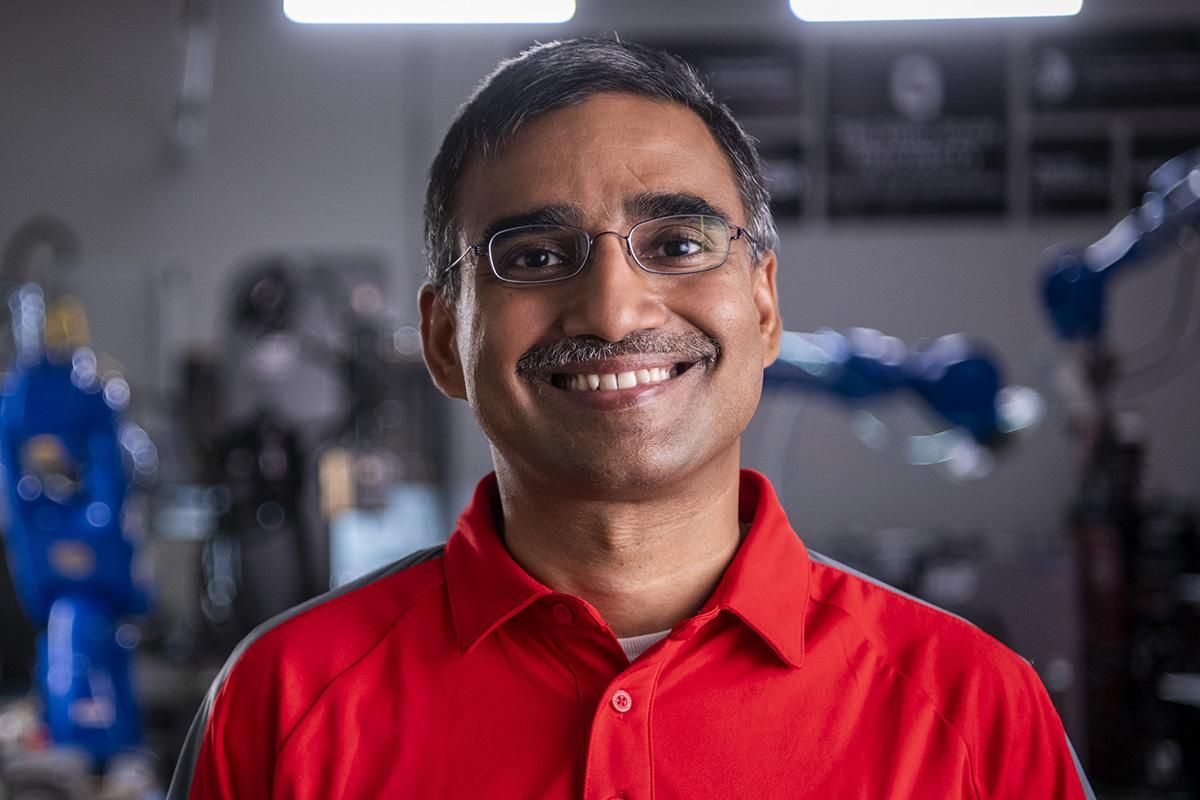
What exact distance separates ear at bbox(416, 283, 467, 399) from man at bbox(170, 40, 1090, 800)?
0.26 ft

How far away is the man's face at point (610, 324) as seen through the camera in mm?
1265

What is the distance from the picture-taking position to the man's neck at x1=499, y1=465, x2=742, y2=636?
1327 millimetres

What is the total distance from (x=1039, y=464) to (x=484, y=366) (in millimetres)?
5882

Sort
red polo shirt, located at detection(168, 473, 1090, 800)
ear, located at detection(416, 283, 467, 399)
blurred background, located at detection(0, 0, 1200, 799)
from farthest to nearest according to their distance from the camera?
blurred background, located at detection(0, 0, 1200, 799)
ear, located at detection(416, 283, 467, 399)
red polo shirt, located at detection(168, 473, 1090, 800)

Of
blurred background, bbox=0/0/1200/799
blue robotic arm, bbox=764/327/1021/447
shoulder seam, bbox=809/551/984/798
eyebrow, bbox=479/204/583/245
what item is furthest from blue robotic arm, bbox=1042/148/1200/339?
eyebrow, bbox=479/204/583/245

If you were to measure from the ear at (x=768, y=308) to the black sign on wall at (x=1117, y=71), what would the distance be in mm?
5753

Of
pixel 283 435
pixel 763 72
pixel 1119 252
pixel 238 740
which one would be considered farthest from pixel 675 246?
pixel 763 72

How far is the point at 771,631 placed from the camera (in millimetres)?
1272

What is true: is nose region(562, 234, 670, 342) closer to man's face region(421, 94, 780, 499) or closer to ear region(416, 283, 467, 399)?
man's face region(421, 94, 780, 499)

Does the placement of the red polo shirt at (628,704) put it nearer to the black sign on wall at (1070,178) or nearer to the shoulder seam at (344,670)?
the shoulder seam at (344,670)

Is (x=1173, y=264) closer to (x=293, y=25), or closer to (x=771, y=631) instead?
(x=293, y=25)

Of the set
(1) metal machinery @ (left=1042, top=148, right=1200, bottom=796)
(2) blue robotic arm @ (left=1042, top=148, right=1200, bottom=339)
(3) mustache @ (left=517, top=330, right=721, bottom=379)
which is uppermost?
(2) blue robotic arm @ (left=1042, top=148, right=1200, bottom=339)

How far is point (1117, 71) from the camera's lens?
6.66 metres

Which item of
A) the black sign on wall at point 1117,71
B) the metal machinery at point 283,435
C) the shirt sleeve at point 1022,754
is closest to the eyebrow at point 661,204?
the shirt sleeve at point 1022,754
